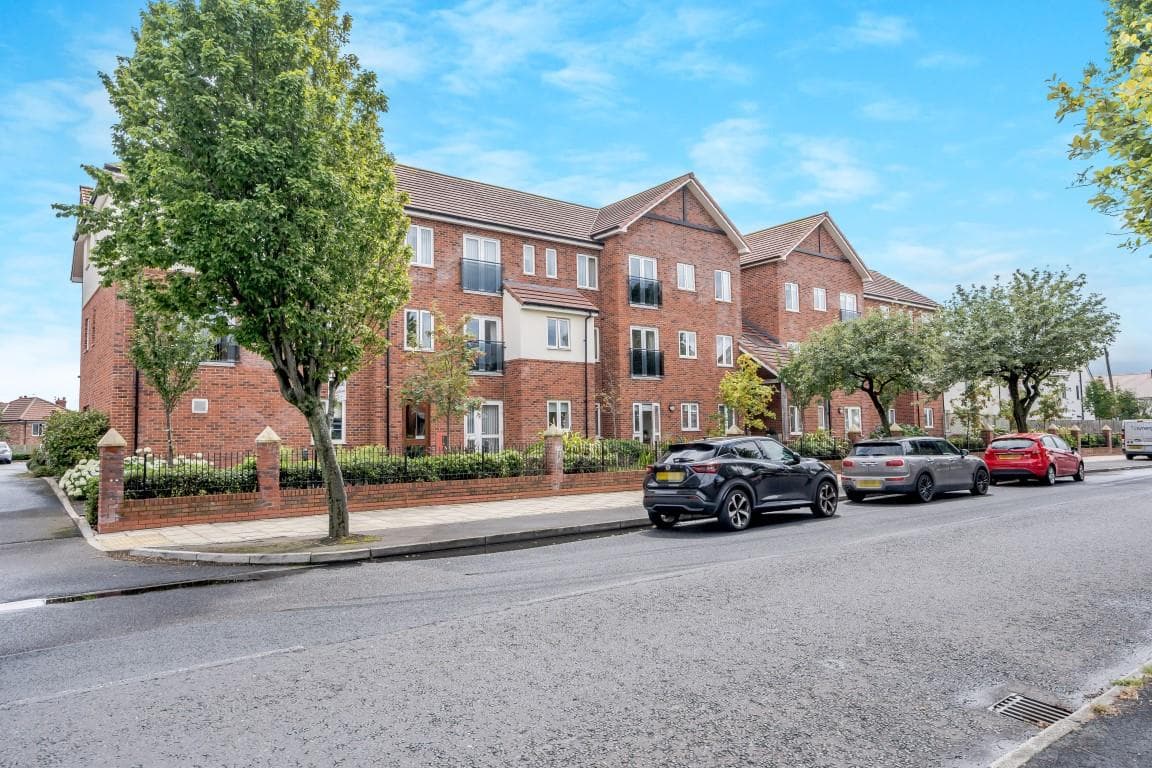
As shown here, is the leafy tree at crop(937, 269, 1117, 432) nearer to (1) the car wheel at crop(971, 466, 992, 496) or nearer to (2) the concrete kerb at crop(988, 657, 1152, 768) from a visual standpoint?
(1) the car wheel at crop(971, 466, 992, 496)

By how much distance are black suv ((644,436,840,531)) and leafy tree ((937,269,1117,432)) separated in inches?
521

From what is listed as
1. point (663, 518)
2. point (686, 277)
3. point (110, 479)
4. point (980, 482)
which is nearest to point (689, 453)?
point (663, 518)

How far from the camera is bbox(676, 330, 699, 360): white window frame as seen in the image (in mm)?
29466

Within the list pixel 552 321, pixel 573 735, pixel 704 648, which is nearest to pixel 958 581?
pixel 704 648

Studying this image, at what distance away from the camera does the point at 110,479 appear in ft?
39.4

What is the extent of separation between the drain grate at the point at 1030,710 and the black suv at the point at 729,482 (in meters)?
7.50

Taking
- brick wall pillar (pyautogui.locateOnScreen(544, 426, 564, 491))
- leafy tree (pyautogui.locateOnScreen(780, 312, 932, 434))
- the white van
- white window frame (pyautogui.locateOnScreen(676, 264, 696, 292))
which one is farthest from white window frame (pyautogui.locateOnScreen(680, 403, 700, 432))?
the white van

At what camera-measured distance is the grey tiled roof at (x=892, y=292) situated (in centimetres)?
3861

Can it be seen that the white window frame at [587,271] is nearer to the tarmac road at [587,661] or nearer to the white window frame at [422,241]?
the white window frame at [422,241]

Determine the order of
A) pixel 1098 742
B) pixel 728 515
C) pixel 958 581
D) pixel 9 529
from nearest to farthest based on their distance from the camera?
pixel 1098 742
pixel 958 581
pixel 728 515
pixel 9 529

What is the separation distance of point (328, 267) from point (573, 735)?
316 inches

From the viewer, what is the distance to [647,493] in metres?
12.5

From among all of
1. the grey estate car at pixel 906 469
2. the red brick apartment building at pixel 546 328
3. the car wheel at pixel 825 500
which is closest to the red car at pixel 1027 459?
the grey estate car at pixel 906 469

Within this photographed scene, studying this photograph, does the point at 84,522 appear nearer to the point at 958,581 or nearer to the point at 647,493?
the point at 647,493
